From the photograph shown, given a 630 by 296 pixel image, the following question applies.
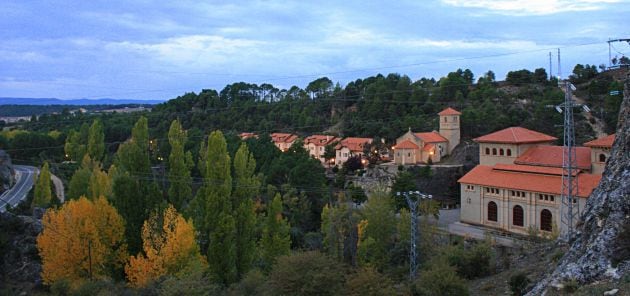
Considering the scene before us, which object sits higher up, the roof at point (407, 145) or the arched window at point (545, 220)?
the roof at point (407, 145)

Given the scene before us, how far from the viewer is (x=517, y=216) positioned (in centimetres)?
3148

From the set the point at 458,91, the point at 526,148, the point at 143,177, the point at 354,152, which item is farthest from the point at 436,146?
the point at 143,177

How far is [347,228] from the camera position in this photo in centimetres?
2695

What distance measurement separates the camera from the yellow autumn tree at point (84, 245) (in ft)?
67.2

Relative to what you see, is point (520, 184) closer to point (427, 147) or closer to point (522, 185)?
point (522, 185)

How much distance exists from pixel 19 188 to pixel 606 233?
4760cm

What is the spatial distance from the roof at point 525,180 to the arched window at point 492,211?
127cm

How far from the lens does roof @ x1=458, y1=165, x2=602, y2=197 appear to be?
28.7 metres

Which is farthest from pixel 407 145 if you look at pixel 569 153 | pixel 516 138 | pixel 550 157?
pixel 569 153

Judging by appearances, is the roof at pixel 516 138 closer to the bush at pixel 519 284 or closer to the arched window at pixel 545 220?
the arched window at pixel 545 220

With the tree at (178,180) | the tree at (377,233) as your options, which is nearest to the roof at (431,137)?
the tree at (377,233)

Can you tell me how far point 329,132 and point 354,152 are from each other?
13.1 m

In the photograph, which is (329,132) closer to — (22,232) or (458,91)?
(458,91)

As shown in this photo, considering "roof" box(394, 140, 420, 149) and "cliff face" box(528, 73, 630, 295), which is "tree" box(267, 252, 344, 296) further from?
"roof" box(394, 140, 420, 149)
